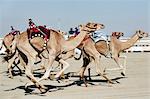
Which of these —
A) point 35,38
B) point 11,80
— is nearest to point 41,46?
point 35,38

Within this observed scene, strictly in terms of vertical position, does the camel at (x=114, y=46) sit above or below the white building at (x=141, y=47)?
below

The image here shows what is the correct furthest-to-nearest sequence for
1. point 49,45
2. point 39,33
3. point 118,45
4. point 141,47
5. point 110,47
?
point 141,47
point 118,45
point 110,47
point 39,33
point 49,45

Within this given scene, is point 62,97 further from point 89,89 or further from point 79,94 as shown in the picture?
point 89,89

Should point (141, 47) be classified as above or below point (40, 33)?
above

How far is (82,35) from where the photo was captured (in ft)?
39.8

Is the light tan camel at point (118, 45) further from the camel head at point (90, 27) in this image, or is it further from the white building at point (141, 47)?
the white building at point (141, 47)

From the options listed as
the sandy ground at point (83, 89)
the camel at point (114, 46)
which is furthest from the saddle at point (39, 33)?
the camel at point (114, 46)

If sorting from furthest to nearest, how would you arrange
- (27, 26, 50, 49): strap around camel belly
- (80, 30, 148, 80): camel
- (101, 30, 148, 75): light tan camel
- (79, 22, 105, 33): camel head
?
(101, 30, 148, 75): light tan camel
(80, 30, 148, 80): camel
(79, 22, 105, 33): camel head
(27, 26, 50, 49): strap around camel belly

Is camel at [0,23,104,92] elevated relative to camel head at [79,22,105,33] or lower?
lower

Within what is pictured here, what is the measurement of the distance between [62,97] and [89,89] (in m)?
1.62

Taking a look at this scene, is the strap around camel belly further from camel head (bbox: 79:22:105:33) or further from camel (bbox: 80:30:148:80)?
camel (bbox: 80:30:148:80)

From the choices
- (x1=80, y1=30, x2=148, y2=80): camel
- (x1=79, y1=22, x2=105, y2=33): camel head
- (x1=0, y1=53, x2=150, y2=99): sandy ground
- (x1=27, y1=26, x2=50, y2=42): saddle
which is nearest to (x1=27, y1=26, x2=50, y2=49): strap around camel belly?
(x1=27, y1=26, x2=50, y2=42): saddle

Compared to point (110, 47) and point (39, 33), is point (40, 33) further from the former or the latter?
point (110, 47)

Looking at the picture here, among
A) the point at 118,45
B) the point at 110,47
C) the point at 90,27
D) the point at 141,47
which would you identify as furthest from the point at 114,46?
the point at 141,47
